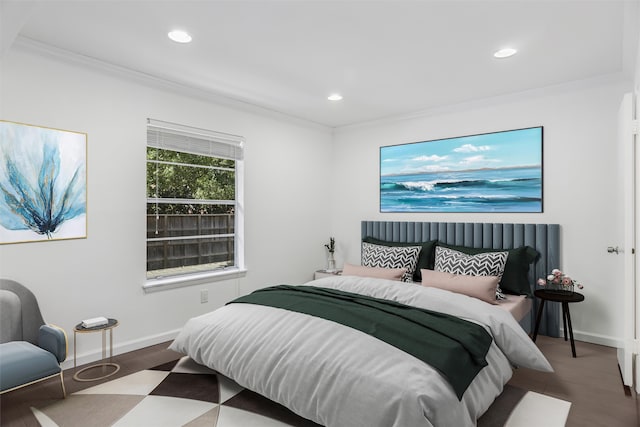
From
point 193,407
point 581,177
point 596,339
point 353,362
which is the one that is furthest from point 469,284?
point 193,407

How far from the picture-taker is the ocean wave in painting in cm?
387

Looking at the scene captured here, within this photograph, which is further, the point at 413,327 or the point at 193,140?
the point at 193,140

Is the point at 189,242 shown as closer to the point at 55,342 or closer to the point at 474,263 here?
the point at 55,342

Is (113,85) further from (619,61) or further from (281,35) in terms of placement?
(619,61)

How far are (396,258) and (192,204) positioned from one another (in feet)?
7.27

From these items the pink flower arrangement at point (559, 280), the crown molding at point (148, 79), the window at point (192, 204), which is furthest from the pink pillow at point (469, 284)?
the crown molding at point (148, 79)

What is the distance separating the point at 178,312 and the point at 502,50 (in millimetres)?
3594

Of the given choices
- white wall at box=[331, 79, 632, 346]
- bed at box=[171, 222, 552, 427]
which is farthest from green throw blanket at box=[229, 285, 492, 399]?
white wall at box=[331, 79, 632, 346]

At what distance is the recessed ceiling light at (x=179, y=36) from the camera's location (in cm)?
262

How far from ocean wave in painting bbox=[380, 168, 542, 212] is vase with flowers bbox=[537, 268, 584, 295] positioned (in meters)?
0.69

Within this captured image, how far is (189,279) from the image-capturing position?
150 inches

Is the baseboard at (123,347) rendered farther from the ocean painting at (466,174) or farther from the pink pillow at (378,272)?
the ocean painting at (466,174)

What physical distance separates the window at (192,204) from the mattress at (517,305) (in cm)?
266

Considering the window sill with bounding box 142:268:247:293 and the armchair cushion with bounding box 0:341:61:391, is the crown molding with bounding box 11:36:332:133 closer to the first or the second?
the window sill with bounding box 142:268:247:293
